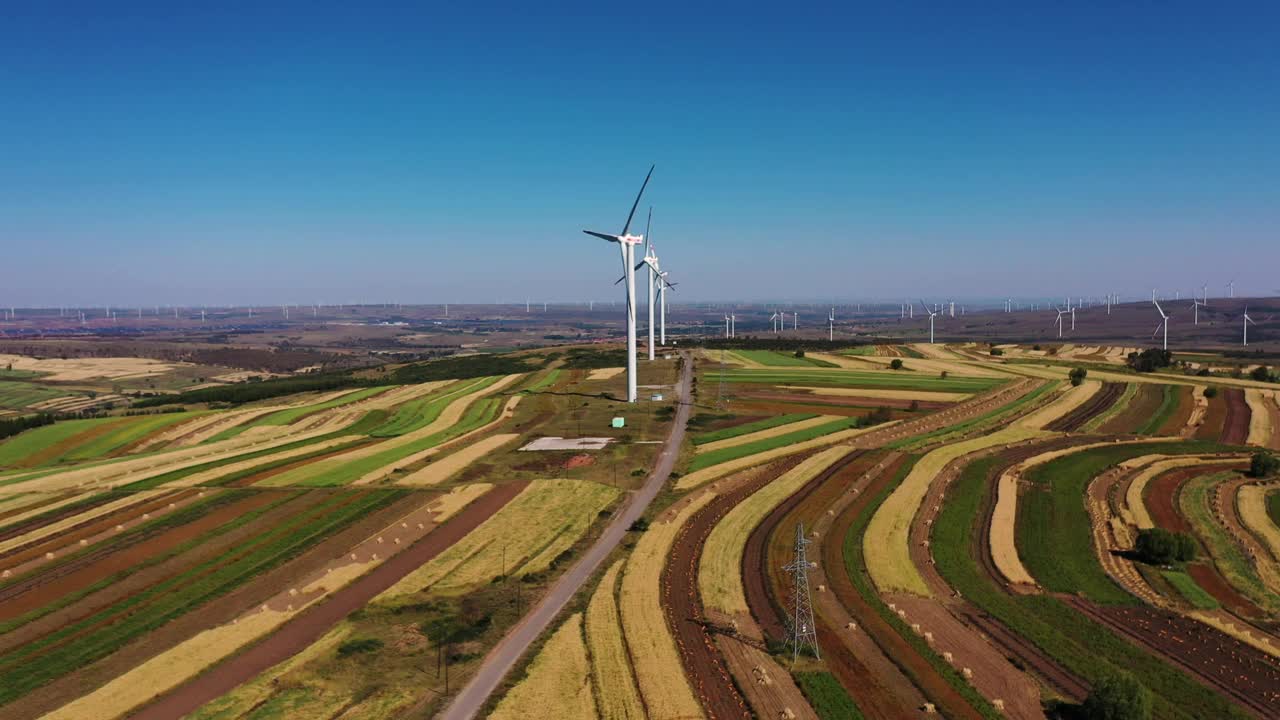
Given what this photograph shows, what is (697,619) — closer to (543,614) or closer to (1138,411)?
(543,614)

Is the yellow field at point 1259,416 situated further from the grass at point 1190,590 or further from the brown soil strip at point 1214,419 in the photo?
the grass at point 1190,590

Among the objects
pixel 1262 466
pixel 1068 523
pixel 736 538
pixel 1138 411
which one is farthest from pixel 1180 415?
pixel 736 538

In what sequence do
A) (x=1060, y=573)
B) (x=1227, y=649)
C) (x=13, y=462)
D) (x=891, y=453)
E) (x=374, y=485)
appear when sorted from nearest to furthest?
(x=1227, y=649)
(x=1060, y=573)
(x=374, y=485)
(x=891, y=453)
(x=13, y=462)

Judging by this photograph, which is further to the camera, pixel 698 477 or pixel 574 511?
pixel 698 477

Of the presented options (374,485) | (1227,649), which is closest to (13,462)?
(374,485)

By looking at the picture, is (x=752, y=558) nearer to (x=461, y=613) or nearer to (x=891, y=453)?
(x=461, y=613)

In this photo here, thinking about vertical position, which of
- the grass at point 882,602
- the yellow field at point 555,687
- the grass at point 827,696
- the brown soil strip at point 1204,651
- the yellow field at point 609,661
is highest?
the grass at point 882,602

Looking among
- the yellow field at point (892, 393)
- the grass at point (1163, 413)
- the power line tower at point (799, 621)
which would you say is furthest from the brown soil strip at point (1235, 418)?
the power line tower at point (799, 621)
